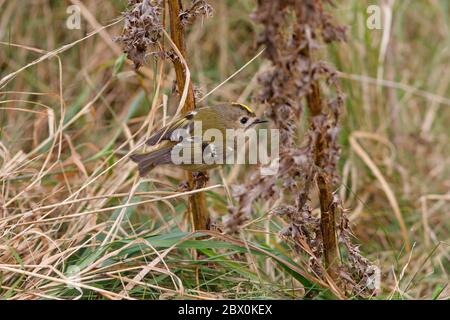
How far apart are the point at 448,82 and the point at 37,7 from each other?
2.93 metres

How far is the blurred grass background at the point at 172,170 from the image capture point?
260cm

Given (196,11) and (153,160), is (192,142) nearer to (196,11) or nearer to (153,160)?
(153,160)

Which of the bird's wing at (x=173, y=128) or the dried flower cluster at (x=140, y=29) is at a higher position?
the dried flower cluster at (x=140, y=29)

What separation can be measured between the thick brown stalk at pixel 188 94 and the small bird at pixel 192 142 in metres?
0.06

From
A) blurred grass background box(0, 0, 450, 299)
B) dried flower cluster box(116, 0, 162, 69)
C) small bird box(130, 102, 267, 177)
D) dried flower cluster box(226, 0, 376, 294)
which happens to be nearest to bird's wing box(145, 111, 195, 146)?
small bird box(130, 102, 267, 177)

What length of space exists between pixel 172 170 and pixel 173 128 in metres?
1.52

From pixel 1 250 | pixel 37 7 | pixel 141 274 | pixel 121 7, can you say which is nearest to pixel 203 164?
pixel 141 274

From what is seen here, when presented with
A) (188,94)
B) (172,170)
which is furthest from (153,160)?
(172,170)

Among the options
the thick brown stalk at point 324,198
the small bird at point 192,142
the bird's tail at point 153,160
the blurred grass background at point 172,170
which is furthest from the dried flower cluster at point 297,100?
the bird's tail at point 153,160

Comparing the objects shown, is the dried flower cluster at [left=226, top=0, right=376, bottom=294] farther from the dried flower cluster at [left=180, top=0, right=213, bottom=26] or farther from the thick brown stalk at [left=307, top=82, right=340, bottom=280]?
the dried flower cluster at [left=180, top=0, right=213, bottom=26]

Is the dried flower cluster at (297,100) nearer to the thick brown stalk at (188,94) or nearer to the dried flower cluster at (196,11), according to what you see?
the dried flower cluster at (196,11)

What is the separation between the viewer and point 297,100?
2.08 metres

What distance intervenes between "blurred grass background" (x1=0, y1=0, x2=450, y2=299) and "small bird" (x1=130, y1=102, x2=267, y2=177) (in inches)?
5.5
